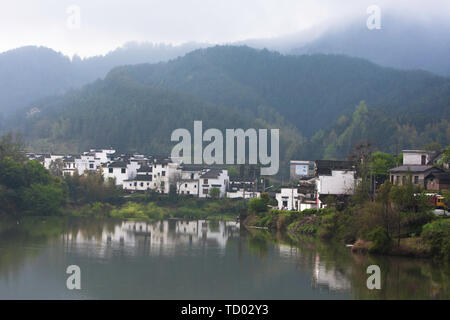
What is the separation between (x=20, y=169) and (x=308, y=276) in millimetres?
20435

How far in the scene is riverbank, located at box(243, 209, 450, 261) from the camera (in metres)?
18.4

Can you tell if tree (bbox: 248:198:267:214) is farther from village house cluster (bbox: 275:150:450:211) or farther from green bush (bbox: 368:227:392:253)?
green bush (bbox: 368:227:392:253)

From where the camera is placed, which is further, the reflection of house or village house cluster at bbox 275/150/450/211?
village house cluster at bbox 275/150/450/211

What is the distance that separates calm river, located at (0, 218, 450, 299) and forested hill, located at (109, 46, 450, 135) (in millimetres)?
65038

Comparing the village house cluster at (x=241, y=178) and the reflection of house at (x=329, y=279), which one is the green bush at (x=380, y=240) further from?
the village house cluster at (x=241, y=178)

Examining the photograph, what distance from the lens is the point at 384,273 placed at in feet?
53.7

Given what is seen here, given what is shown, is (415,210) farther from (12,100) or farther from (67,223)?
(12,100)

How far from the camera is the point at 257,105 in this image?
97.2 m

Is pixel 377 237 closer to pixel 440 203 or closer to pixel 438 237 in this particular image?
pixel 438 237

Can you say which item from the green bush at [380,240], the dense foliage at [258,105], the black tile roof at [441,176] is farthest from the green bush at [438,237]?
the dense foliage at [258,105]

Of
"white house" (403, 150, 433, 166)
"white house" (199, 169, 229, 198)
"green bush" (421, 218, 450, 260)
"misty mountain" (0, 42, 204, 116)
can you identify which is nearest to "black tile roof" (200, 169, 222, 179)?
"white house" (199, 169, 229, 198)

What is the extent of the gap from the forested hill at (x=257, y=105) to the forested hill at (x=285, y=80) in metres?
0.17

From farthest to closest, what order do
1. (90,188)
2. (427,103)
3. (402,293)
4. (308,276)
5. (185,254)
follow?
(427,103) → (90,188) → (185,254) → (308,276) → (402,293)
